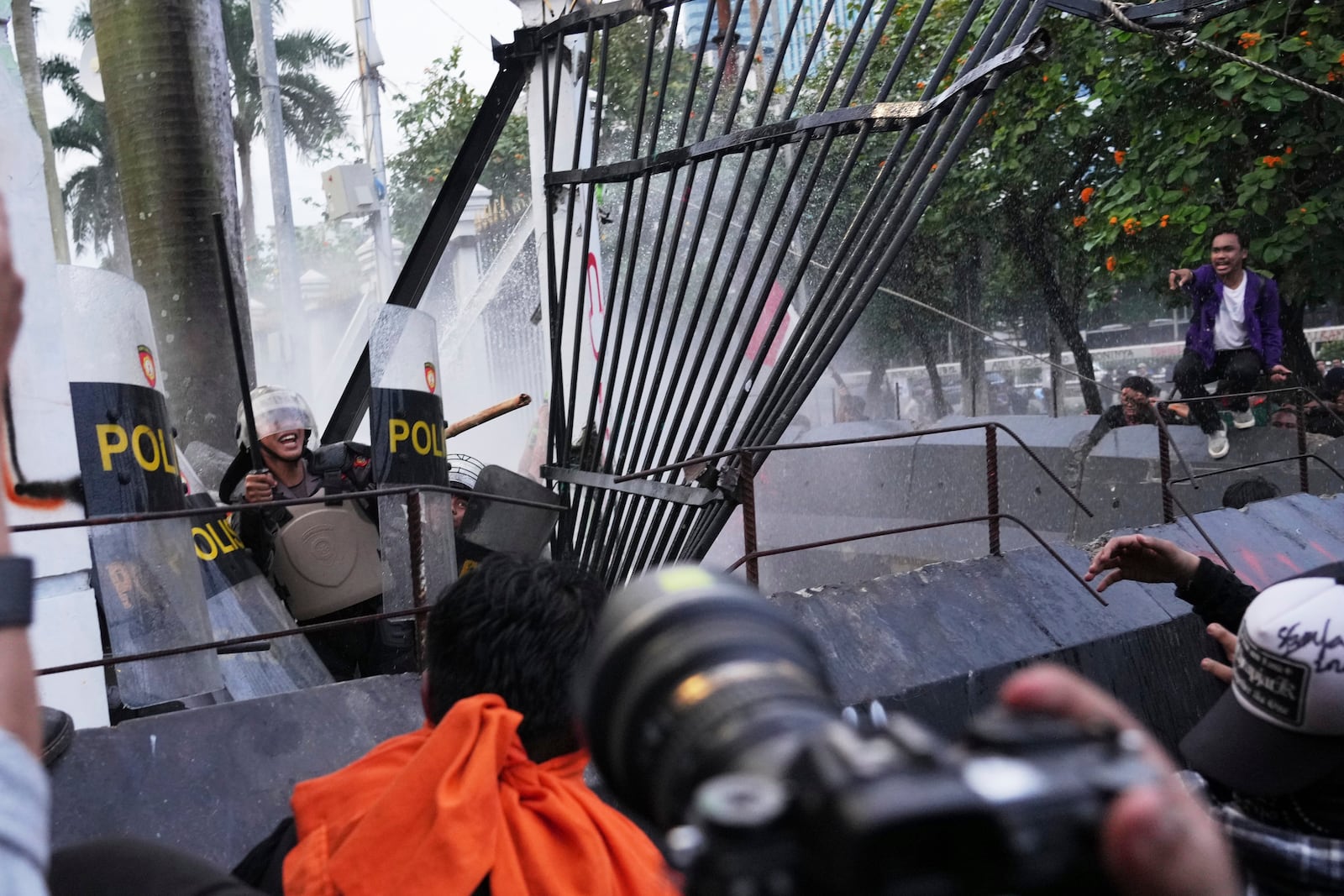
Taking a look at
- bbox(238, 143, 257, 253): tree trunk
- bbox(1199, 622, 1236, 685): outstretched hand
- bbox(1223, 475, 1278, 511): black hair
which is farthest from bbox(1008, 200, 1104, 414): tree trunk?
bbox(238, 143, 257, 253): tree trunk

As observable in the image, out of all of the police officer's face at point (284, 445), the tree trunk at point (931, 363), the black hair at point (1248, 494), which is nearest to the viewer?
the police officer's face at point (284, 445)

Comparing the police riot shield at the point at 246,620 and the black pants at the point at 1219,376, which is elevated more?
the black pants at the point at 1219,376

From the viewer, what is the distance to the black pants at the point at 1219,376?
7086 mm

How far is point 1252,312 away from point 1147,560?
5515mm

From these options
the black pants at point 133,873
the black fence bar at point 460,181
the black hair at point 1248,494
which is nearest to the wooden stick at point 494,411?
the black fence bar at point 460,181

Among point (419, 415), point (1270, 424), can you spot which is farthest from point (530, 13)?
point (1270, 424)

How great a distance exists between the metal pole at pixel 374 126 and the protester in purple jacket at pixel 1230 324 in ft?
33.5

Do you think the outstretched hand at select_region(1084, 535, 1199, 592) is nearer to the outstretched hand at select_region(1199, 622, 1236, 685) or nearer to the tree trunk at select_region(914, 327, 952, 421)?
the outstretched hand at select_region(1199, 622, 1236, 685)

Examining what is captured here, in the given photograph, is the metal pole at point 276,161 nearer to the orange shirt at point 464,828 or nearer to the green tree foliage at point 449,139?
the green tree foliage at point 449,139

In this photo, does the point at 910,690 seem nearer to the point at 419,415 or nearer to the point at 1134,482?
the point at 419,415

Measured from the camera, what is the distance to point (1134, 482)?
371 inches

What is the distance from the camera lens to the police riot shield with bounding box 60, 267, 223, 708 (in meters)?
3.47

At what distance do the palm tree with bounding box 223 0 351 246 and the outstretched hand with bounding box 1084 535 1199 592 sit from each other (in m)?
32.4

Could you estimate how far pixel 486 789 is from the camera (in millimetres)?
1364
